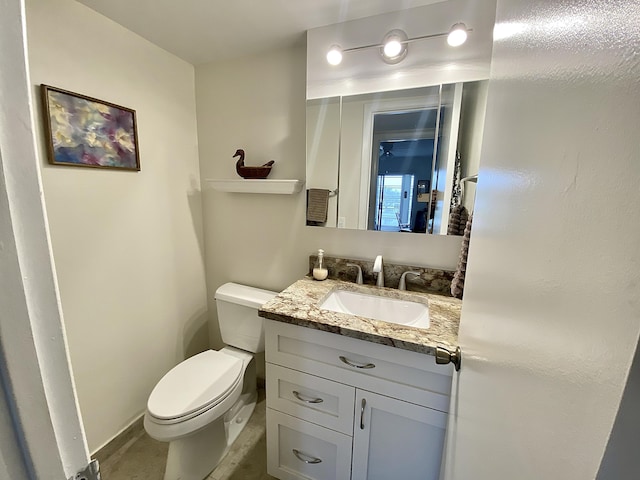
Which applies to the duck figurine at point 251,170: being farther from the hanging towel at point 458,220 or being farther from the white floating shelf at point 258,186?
the hanging towel at point 458,220

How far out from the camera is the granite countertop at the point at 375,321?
36.9 inches

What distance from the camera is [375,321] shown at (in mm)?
1069

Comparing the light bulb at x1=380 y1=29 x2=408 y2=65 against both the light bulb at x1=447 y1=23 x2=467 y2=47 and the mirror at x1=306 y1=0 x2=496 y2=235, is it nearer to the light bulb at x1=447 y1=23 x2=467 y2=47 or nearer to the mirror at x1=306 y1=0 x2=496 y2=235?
the mirror at x1=306 y1=0 x2=496 y2=235

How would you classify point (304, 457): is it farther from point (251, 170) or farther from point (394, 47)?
point (394, 47)

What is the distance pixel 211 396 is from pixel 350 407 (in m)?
0.66

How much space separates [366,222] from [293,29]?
41.4 inches

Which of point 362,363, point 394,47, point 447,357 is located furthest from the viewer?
point 394,47

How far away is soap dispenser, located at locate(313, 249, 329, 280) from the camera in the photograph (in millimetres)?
1518

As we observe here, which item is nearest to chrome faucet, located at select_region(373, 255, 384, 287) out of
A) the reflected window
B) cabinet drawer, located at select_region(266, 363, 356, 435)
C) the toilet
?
the reflected window

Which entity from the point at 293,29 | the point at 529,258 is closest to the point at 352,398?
the point at 529,258

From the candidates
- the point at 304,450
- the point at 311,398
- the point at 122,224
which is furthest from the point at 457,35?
the point at 304,450

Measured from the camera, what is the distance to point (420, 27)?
121 cm

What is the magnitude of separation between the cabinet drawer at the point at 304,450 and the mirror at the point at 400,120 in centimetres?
98

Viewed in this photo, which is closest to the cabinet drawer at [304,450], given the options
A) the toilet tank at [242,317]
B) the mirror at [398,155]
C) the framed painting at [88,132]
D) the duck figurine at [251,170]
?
the toilet tank at [242,317]
